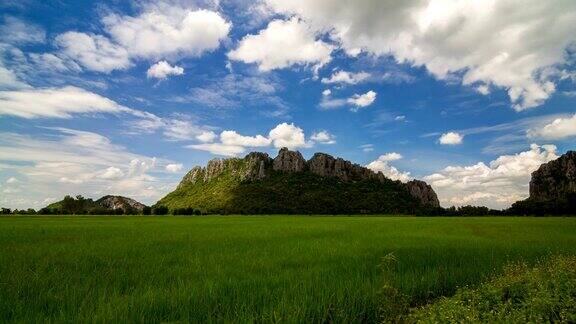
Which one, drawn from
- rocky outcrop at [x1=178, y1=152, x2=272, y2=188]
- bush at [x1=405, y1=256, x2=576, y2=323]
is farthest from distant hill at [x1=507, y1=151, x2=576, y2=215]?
bush at [x1=405, y1=256, x2=576, y2=323]

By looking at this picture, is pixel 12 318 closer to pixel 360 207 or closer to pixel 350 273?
pixel 350 273

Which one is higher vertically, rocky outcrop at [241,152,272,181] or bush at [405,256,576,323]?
rocky outcrop at [241,152,272,181]

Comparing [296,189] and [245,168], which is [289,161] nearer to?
[245,168]

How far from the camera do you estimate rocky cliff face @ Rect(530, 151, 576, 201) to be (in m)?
153

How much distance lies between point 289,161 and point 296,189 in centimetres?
3504

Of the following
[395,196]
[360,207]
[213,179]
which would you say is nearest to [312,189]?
[360,207]

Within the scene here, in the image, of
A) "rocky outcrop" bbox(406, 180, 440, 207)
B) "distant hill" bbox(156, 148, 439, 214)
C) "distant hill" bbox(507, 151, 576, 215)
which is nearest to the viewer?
"distant hill" bbox(156, 148, 439, 214)

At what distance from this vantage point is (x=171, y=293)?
5.81 m

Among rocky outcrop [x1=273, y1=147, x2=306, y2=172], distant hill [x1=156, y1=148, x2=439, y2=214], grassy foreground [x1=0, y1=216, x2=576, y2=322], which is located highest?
rocky outcrop [x1=273, y1=147, x2=306, y2=172]

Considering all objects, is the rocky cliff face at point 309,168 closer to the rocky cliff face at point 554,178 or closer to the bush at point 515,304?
the rocky cliff face at point 554,178

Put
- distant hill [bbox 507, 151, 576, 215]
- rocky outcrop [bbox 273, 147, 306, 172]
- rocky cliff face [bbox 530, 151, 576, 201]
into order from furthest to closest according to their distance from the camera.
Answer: rocky outcrop [bbox 273, 147, 306, 172]
rocky cliff face [bbox 530, 151, 576, 201]
distant hill [bbox 507, 151, 576, 215]

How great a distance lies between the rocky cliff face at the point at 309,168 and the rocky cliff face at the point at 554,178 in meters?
44.2

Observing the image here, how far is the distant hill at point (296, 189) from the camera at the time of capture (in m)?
137

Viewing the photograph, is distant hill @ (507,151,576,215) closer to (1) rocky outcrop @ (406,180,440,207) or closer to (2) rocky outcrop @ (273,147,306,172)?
(1) rocky outcrop @ (406,180,440,207)
